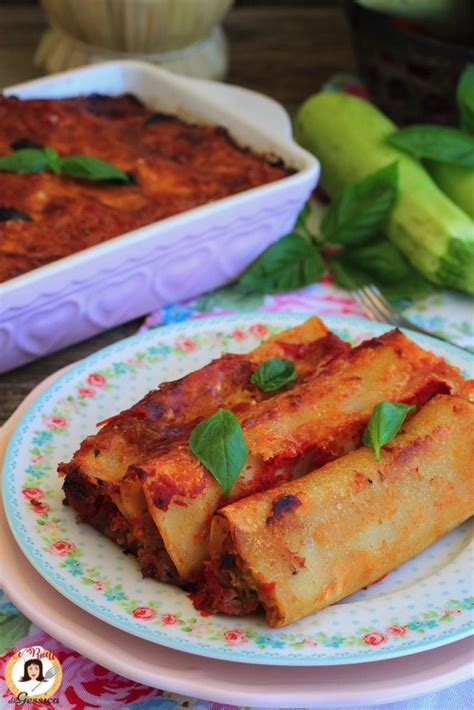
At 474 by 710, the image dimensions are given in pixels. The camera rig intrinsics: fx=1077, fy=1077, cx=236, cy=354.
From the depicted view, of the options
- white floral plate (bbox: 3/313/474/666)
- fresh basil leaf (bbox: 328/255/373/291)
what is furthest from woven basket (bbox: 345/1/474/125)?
white floral plate (bbox: 3/313/474/666)

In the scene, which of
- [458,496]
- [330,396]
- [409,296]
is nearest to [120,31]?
[409,296]

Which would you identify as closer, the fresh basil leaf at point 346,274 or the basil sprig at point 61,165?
the basil sprig at point 61,165

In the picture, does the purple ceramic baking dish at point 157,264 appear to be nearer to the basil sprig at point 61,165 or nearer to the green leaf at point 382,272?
the green leaf at point 382,272

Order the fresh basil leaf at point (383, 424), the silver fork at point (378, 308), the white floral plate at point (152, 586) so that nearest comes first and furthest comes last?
1. the white floral plate at point (152, 586)
2. the fresh basil leaf at point (383, 424)
3. the silver fork at point (378, 308)

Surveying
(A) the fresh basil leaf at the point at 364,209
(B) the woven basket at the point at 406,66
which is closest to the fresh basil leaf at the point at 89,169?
(A) the fresh basil leaf at the point at 364,209

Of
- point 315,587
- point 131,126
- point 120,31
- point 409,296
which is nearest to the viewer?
point 315,587

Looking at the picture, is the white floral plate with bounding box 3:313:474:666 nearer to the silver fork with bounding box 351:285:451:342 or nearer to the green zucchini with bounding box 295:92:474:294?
the silver fork with bounding box 351:285:451:342

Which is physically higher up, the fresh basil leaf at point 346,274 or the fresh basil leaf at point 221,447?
the fresh basil leaf at point 221,447

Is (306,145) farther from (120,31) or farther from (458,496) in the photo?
(458,496)
